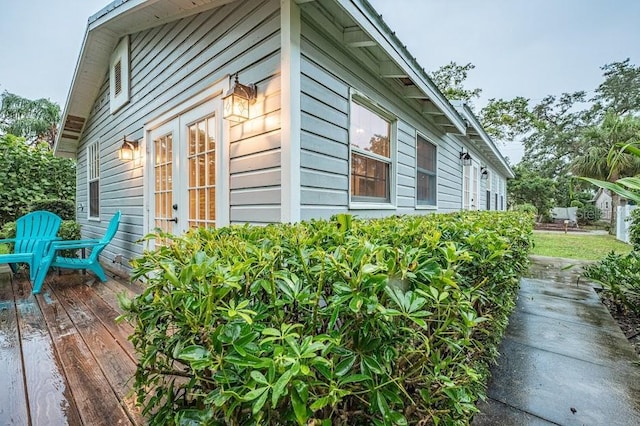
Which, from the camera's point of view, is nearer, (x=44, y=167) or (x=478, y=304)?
(x=478, y=304)

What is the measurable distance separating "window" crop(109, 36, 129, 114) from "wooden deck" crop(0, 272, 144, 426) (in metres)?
3.36

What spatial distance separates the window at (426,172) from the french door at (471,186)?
7.21ft

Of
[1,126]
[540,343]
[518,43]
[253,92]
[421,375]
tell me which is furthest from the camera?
[518,43]

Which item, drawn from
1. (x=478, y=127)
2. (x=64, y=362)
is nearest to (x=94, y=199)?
(x=64, y=362)

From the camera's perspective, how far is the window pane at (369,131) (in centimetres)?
328

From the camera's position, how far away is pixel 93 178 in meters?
6.74

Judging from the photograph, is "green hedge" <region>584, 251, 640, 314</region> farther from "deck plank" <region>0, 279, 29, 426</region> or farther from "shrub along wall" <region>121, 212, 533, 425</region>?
"deck plank" <region>0, 279, 29, 426</region>

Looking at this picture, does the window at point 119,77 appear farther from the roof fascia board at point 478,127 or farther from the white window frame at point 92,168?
the roof fascia board at point 478,127

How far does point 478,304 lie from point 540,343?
1189 mm

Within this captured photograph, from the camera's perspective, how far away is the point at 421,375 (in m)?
0.92

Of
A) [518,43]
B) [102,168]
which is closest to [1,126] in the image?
[102,168]

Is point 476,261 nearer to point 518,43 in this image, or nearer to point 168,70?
point 168,70

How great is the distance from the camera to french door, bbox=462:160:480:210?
7478 mm

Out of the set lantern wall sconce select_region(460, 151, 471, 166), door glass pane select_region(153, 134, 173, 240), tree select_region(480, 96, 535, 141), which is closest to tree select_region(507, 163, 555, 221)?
tree select_region(480, 96, 535, 141)
